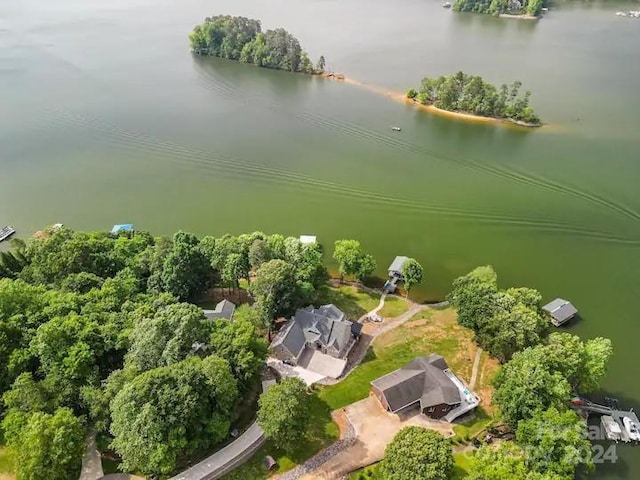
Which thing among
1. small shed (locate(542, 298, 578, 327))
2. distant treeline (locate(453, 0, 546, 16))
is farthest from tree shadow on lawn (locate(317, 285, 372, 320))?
distant treeline (locate(453, 0, 546, 16))

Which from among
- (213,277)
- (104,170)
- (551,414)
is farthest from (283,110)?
(551,414)

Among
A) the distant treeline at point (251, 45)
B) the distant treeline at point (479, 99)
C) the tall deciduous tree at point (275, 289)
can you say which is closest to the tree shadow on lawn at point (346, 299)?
the tall deciduous tree at point (275, 289)

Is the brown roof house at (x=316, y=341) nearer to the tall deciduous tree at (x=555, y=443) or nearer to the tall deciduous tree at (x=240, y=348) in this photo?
the tall deciduous tree at (x=240, y=348)

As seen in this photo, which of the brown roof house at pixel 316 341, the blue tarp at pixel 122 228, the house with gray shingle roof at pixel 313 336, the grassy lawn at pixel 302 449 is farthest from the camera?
the blue tarp at pixel 122 228

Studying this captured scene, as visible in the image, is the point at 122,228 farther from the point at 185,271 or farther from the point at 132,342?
the point at 132,342

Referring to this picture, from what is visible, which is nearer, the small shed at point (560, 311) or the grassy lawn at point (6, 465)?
the grassy lawn at point (6, 465)

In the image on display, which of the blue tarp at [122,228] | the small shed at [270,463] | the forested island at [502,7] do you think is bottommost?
the small shed at [270,463]

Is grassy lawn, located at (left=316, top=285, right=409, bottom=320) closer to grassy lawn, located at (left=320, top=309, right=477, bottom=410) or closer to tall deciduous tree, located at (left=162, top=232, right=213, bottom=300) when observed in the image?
grassy lawn, located at (left=320, top=309, right=477, bottom=410)
